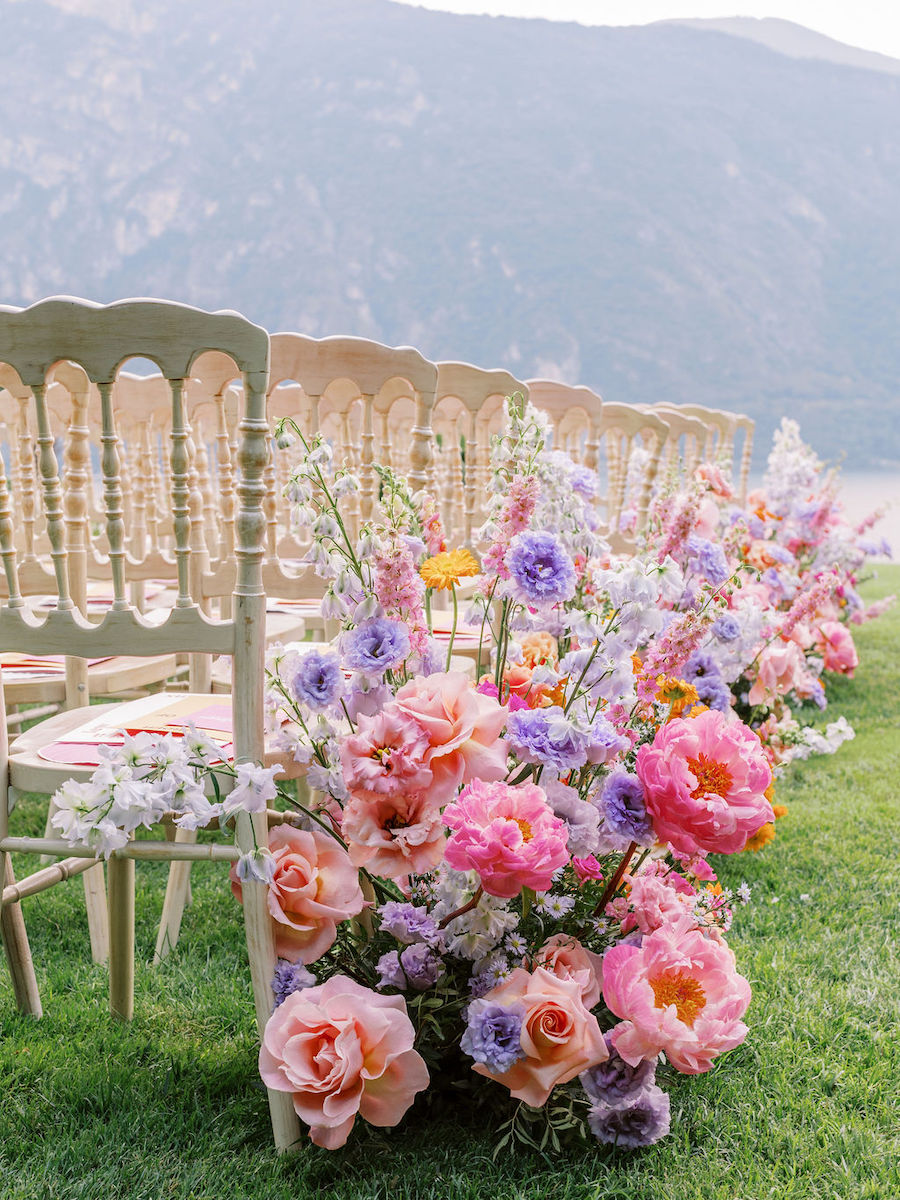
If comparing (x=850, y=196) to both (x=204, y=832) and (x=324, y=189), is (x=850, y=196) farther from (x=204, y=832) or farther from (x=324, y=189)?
(x=204, y=832)

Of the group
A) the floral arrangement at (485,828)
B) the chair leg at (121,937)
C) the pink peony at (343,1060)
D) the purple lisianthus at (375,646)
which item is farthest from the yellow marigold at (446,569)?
the chair leg at (121,937)

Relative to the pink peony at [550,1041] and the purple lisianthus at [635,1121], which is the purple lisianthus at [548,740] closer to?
the pink peony at [550,1041]

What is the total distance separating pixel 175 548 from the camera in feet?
4.10

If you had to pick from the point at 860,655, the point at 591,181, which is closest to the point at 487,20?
the point at 591,181

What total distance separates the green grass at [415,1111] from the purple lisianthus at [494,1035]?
0.53 feet

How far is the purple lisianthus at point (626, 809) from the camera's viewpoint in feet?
3.98

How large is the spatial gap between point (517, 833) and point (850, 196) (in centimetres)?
5798

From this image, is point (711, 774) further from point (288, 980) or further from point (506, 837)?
point (288, 980)

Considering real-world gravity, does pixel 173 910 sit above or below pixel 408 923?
below

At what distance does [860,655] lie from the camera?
4871mm

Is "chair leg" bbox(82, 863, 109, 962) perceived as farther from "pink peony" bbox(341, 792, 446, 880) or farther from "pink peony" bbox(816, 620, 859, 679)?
"pink peony" bbox(816, 620, 859, 679)

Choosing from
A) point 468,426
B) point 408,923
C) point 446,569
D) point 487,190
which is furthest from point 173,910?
point 487,190

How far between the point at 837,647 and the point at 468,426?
223cm

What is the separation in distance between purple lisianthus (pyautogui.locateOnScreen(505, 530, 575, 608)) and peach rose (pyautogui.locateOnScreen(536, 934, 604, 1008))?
44 cm
